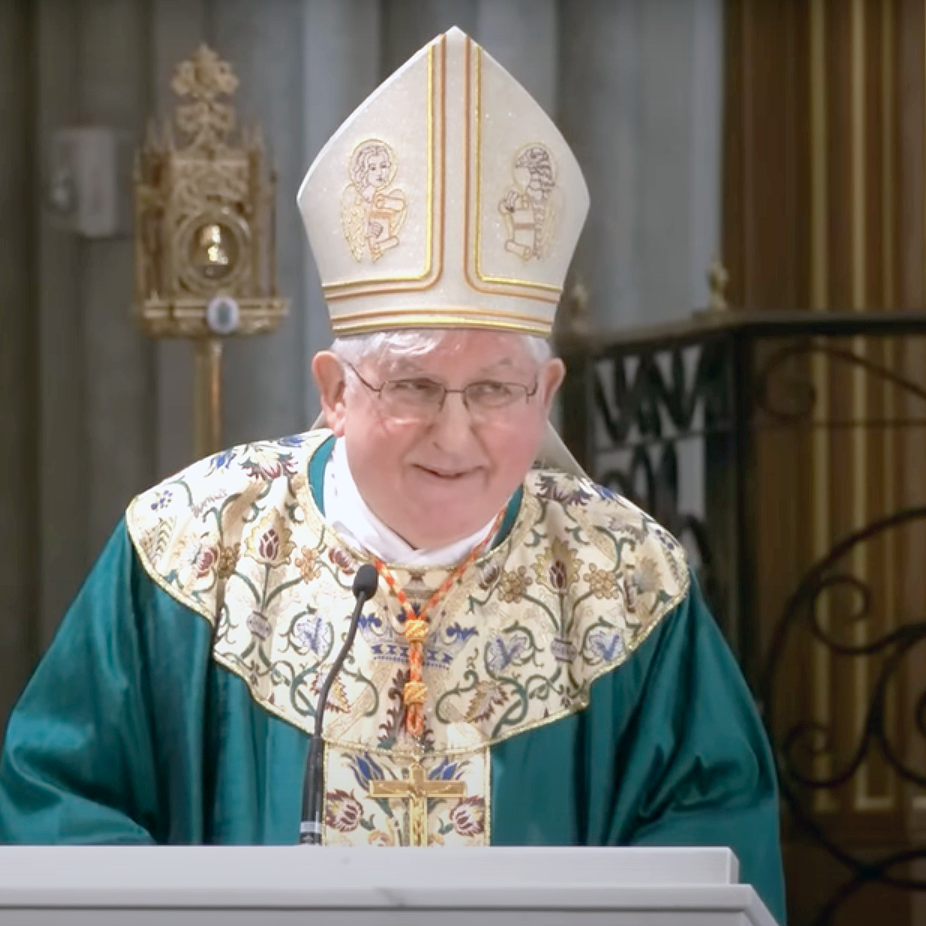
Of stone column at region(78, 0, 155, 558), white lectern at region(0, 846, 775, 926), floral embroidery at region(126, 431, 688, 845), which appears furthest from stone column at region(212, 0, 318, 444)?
white lectern at region(0, 846, 775, 926)

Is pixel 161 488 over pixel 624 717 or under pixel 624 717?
over

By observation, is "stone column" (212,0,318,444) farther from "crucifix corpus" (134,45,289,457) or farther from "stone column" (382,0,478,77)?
"crucifix corpus" (134,45,289,457)

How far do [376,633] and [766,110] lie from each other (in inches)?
120

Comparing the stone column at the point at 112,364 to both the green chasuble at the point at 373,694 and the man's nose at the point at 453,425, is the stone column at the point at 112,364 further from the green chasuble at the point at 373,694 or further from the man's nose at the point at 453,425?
the man's nose at the point at 453,425

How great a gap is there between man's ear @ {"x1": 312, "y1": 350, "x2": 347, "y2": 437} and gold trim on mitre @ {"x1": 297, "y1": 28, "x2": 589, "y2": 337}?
0.05m

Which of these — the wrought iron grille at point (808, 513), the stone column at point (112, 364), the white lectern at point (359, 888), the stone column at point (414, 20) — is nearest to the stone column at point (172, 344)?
the stone column at point (112, 364)

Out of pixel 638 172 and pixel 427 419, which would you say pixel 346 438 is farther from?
pixel 638 172

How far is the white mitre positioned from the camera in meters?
3.18

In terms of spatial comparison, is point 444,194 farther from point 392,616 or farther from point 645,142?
point 645,142

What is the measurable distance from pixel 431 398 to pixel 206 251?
7.47 feet

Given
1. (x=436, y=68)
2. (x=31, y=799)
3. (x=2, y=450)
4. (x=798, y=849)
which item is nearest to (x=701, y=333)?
(x=798, y=849)

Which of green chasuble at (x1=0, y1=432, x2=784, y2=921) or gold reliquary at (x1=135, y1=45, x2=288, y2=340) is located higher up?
gold reliquary at (x1=135, y1=45, x2=288, y2=340)

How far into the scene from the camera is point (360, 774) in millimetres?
3172

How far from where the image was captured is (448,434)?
10.0 feet
